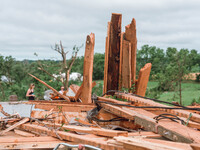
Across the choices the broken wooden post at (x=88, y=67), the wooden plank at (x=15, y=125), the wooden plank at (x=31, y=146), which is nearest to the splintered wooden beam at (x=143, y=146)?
the wooden plank at (x=31, y=146)

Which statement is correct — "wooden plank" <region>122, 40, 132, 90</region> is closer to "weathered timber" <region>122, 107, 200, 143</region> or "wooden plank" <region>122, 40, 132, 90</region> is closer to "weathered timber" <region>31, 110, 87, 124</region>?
"weathered timber" <region>31, 110, 87, 124</region>

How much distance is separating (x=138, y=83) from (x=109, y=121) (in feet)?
8.48

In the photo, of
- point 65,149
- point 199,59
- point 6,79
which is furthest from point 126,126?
point 199,59

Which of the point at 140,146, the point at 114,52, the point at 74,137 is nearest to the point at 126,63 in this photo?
the point at 114,52

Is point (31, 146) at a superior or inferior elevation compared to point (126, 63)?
inferior

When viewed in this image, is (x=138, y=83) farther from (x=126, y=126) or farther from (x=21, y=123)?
(x=21, y=123)

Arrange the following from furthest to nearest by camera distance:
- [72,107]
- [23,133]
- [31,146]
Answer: [72,107] → [23,133] → [31,146]

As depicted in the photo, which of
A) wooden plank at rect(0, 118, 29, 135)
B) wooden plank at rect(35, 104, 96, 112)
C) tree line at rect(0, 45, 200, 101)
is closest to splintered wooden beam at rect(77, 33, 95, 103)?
wooden plank at rect(35, 104, 96, 112)

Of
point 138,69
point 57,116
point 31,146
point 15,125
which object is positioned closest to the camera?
point 31,146

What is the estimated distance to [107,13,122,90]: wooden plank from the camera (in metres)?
5.80

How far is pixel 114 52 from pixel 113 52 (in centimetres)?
2

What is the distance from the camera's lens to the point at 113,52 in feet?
19.1

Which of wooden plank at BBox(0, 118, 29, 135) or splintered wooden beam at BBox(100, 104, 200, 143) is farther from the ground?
splintered wooden beam at BBox(100, 104, 200, 143)

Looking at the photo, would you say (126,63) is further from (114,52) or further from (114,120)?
(114,120)
